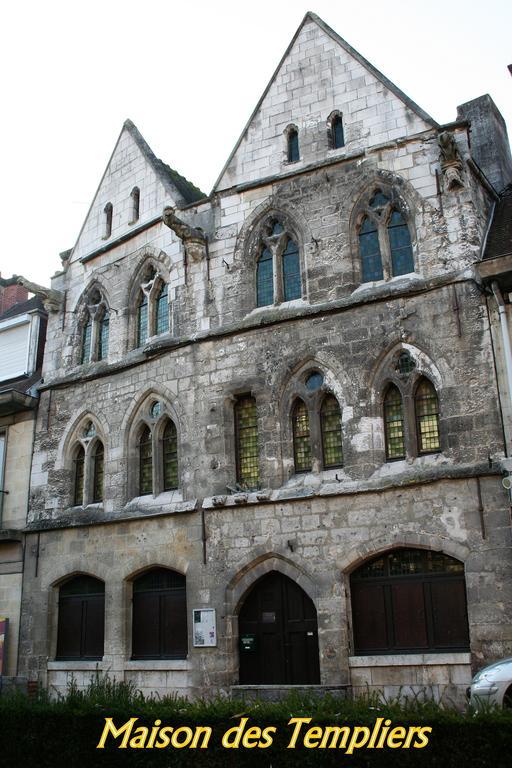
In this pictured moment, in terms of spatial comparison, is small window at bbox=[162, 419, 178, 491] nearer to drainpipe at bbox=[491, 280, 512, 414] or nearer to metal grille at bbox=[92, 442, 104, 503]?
metal grille at bbox=[92, 442, 104, 503]

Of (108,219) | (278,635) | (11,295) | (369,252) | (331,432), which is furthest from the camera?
(11,295)

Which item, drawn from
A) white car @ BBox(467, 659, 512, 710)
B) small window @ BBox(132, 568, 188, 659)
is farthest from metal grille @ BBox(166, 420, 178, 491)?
white car @ BBox(467, 659, 512, 710)

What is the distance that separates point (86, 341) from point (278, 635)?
9381 millimetres

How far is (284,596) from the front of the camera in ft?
51.3

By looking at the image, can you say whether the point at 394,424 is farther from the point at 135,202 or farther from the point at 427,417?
the point at 135,202

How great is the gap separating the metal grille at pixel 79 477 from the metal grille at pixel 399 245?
8.89 m

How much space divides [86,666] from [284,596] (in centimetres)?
493

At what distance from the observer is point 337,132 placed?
17.7 m

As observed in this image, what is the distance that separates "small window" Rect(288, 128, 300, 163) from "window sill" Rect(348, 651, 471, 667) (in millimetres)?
10490

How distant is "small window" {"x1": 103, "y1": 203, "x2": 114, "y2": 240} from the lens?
21328mm

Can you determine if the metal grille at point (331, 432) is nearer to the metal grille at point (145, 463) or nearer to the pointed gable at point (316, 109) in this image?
the metal grille at point (145, 463)

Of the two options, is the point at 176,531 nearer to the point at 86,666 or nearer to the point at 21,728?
the point at 86,666

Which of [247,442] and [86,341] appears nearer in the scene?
[247,442]

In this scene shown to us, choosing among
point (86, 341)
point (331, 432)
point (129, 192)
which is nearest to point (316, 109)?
point (129, 192)
